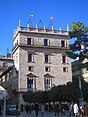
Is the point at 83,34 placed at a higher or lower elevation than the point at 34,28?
lower

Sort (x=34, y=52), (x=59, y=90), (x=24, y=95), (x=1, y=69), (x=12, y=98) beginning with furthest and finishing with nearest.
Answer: (x=1, y=69) → (x=12, y=98) → (x=34, y=52) → (x=24, y=95) → (x=59, y=90)

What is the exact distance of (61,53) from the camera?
69.7 meters

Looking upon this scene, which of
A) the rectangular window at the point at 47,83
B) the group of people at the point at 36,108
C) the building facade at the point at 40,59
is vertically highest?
the building facade at the point at 40,59

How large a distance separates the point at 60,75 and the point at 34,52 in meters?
8.24

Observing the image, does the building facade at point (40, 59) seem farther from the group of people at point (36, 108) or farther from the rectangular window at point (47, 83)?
the group of people at point (36, 108)

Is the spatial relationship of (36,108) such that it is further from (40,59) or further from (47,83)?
(40,59)

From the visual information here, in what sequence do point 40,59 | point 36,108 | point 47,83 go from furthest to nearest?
point 40,59, point 47,83, point 36,108

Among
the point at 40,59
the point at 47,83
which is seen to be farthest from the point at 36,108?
the point at 40,59

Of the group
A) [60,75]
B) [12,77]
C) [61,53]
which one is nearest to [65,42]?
[61,53]

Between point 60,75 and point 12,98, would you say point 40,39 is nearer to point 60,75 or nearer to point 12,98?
point 60,75

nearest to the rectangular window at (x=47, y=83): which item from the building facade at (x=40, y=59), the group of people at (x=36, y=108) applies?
the building facade at (x=40, y=59)

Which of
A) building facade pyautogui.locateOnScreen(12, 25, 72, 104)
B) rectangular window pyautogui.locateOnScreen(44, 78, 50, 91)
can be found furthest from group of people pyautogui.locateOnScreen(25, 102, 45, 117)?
rectangular window pyautogui.locateOnScreen(44, 78, 50, 91)

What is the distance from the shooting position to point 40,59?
224ft

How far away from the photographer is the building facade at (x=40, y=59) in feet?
218
